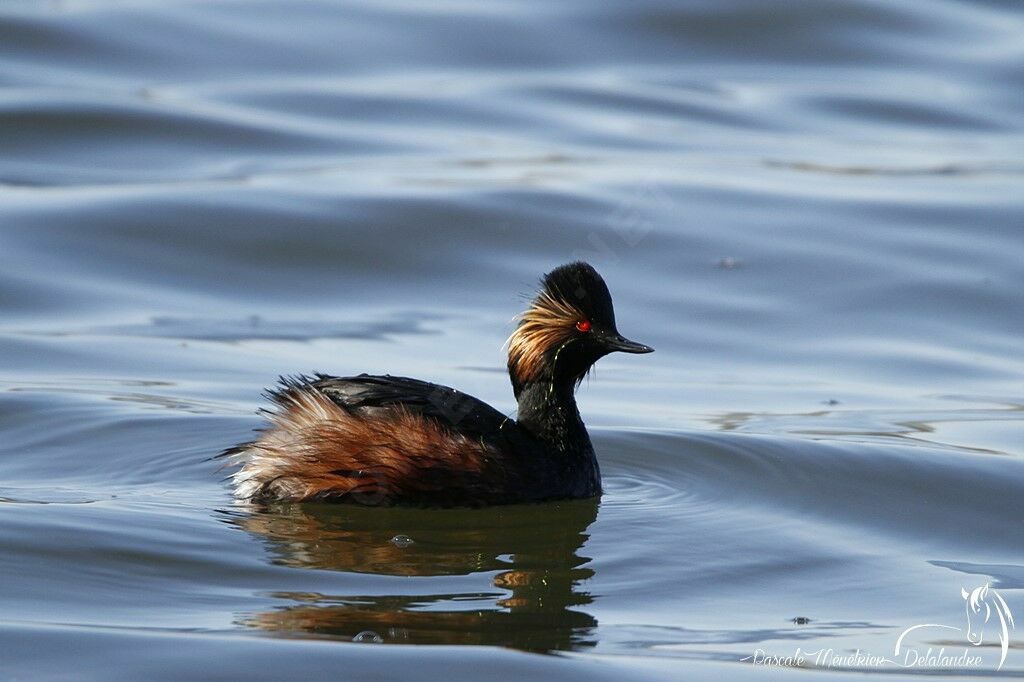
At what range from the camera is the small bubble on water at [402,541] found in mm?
6570

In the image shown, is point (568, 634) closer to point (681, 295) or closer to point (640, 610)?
point (640, 610)

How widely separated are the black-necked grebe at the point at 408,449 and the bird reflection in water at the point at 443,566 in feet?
0.26

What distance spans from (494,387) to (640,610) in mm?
3802

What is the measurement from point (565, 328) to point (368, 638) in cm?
253

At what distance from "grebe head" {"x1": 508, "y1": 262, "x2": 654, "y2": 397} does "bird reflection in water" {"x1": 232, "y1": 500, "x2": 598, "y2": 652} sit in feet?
2.15

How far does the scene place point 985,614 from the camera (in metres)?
5.98

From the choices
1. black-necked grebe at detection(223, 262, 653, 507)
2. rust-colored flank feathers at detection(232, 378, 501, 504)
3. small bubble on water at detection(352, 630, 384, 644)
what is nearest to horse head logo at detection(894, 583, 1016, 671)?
small bubble on water at detection(352, 630, 384, 644)

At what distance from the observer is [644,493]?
7633 mm

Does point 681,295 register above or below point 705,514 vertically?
above

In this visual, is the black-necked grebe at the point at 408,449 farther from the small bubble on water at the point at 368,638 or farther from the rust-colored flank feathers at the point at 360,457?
the small bubble on water at the point at 368,638

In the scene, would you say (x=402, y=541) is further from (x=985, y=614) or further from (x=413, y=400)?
(x=985, y=614)

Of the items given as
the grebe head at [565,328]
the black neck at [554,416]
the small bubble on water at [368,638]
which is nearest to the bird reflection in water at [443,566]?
the small bubble on water at [368,638]

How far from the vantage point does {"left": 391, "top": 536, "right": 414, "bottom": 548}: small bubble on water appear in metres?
6.57

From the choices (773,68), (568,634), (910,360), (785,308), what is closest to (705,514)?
(568,634)
